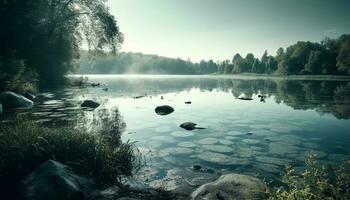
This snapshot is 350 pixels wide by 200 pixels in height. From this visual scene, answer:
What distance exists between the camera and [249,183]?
615 centimetres

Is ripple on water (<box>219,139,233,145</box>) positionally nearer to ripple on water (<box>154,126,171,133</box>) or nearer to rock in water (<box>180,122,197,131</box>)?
rock in water (<box>180,122,197,131</box>)

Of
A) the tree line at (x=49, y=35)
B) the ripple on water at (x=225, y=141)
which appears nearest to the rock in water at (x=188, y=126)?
the ripple on water at (x=225, y=141)

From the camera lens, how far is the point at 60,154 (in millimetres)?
7105

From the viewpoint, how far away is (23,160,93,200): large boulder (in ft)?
17.9

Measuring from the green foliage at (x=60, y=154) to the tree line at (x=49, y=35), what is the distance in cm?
1768

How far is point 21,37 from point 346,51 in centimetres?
8452

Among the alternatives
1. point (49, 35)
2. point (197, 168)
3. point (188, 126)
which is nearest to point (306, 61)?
point (49, 35)

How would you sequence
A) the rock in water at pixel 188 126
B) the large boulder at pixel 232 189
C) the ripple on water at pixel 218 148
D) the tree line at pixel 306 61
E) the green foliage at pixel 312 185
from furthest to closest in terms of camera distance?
the tree line at pixel 306 61 < the rock in water at pixel 188 126 < the ripple on water at pixel 218 148 < the large boulder at pixel 232 189 < the green foliage at pixel 312 185

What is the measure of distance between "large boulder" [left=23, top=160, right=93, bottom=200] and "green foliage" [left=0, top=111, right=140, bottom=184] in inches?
25.9

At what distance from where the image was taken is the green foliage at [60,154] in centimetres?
661

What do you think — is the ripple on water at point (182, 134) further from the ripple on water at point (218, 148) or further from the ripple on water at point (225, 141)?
the ripple on water at point (218, 148)

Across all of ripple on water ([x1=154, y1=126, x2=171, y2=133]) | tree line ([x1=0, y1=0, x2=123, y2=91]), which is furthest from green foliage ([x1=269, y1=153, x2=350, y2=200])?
tree line ([x1=0, y1=0, x2=123, y2=91])

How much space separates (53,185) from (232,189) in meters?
4.02

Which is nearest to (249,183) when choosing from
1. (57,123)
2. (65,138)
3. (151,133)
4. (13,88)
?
(65,138)
